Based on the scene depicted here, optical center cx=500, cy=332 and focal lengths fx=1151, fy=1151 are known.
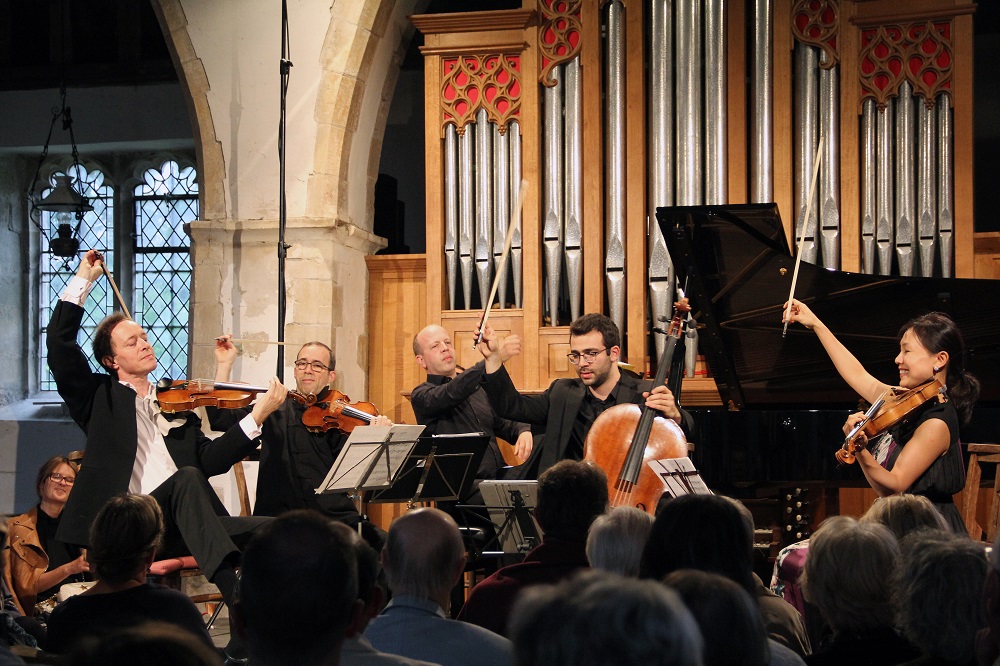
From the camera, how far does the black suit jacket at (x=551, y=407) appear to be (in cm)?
527

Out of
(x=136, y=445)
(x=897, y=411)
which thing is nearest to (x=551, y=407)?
(x=897, y=411)

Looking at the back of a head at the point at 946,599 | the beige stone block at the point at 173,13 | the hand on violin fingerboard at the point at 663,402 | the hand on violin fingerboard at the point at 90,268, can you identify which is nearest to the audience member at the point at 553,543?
the back of a head at the point at 946,599

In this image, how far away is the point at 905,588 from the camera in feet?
6.85

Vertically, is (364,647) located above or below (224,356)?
below

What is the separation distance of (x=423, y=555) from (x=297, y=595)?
84 cm

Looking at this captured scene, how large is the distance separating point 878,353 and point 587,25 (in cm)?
273

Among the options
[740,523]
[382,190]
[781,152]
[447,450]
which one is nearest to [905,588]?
[740,523]

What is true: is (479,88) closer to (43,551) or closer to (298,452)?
(298,452)

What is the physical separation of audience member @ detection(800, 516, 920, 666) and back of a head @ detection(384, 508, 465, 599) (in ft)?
2.51

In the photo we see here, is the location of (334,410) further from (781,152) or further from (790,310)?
(781,152)

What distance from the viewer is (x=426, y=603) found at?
2451 mm

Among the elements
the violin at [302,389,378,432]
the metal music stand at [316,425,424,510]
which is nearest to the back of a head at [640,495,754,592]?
the metal music stand at [316,425,424,510]

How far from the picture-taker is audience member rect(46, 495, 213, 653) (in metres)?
2.71

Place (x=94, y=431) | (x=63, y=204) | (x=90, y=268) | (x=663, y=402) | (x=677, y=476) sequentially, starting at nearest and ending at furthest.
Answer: (x=677, y=476)
(x=663, y=402)
(x=94, y=431)
(x=90, y=268)
(x=63, y=204)
